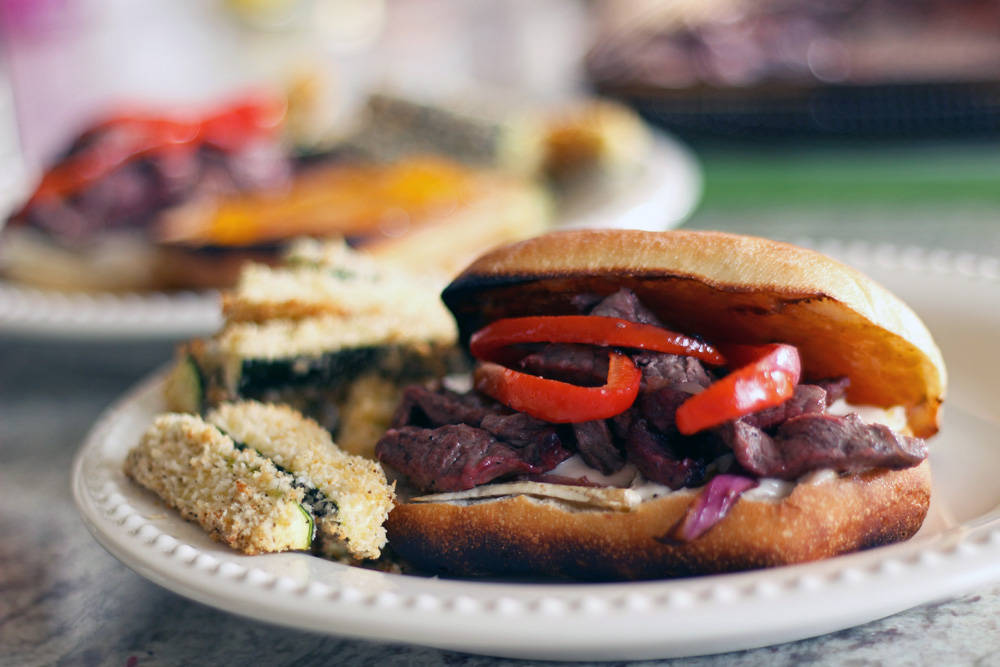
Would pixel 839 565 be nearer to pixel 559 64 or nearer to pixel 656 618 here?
pixel 656 618

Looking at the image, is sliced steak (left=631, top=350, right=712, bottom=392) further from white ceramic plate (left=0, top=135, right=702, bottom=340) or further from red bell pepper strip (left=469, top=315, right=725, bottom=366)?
white ceramic plate (left=0, top=135, right=702, bottom=340)

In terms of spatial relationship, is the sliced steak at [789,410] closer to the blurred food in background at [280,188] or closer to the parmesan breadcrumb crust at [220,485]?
the parmesan breadcrumb crust at [220,485]

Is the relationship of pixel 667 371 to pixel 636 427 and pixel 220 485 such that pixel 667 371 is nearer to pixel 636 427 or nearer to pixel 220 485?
pixel 636 427

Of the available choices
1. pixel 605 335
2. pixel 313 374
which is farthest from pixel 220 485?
pixel 605 335

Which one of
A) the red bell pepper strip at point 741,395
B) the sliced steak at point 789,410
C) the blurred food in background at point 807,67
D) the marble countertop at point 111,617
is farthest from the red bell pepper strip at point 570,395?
the blurred food in background at point 807,67

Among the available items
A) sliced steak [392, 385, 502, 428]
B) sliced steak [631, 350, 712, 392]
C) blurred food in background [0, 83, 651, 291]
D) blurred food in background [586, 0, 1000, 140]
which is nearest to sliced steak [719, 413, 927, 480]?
sliced steak [631, 350, 712, 392]

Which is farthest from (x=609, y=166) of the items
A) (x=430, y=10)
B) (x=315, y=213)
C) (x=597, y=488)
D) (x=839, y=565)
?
(x=430, y=10)
